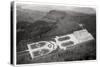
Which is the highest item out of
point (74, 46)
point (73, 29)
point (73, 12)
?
point (73, 12)

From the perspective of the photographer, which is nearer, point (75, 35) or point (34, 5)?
point (34, 5)

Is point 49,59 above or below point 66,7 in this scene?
below

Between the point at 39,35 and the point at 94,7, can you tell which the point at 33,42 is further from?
the point at 94,7

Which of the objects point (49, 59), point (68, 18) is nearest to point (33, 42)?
point (49, 59)

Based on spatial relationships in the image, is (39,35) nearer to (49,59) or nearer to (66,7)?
(49,59)

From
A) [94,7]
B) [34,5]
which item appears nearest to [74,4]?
[94,7]

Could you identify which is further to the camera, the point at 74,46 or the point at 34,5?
the point at 74,46
